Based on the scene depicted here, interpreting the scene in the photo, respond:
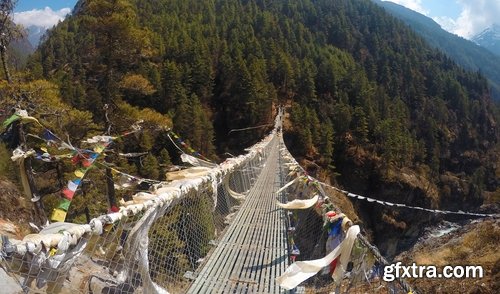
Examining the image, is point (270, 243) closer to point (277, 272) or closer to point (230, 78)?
point (277, 272)

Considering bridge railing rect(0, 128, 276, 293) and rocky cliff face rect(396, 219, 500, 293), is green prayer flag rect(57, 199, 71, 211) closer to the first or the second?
bridge railing rect(0, 128, 276, 293)

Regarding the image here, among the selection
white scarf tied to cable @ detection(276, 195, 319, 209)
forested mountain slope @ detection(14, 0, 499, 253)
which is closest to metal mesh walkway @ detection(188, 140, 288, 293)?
white scarf tied to cable @ detection(276, 195, 319, 209)

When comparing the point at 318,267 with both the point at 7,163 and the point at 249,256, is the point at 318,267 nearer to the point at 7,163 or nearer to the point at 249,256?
the point at 249,256

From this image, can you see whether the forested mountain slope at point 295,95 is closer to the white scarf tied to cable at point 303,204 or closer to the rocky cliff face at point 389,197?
the rocky cliff face at point 389,197

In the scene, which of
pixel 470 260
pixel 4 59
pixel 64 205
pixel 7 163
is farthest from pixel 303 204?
pixel 7 163

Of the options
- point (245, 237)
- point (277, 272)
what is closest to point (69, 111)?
point (245, 237)

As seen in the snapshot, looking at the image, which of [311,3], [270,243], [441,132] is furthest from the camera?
[311,3]

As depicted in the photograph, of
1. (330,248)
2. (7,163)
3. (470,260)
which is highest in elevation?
(470,260)
